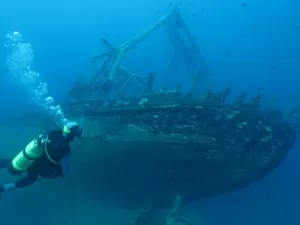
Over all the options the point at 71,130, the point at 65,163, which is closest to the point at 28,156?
the point at 65,163

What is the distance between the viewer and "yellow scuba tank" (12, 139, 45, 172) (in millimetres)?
5168

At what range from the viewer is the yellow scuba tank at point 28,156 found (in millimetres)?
5168

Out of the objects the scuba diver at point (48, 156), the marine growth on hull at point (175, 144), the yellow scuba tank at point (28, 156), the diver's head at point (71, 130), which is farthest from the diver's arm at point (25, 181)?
the marine growth on hull at point (175, 144)

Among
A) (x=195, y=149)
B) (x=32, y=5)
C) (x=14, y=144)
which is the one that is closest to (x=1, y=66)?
(x=14, y=144)

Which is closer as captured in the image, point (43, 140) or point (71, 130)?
point (71, 130)

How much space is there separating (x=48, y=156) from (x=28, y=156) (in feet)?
1.32

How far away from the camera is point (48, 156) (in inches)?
200

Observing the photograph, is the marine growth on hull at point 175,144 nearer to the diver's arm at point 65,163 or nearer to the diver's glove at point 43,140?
the diver's arm at point 65,163

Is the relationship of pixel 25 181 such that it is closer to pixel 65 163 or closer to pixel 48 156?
pixel 48 156

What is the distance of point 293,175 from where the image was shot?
27328mm

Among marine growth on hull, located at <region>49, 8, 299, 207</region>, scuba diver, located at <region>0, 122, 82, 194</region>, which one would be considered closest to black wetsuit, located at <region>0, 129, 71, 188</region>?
scuba diver, located at <region>0, 122, 82, 194</region>

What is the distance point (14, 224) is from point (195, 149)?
6757 mm

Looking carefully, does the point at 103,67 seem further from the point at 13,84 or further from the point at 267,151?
the point at 13,84

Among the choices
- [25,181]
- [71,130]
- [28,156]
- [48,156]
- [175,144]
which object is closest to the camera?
[71,130]
